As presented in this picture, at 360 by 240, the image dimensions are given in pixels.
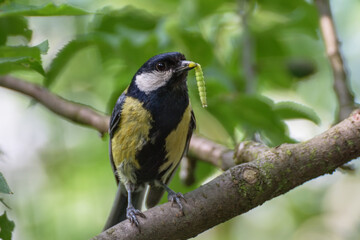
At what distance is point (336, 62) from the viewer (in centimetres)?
327

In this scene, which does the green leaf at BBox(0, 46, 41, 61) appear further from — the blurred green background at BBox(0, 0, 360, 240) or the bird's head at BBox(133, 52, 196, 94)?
the bird's head at BBox(133, 52, 196, 94)

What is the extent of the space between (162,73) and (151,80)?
0.33 feet

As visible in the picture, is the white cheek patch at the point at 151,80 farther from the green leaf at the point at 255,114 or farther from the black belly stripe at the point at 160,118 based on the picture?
the green leaf at the point at 255,114

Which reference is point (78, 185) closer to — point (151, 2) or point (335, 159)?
point (151, 2)

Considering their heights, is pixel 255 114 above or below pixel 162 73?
below

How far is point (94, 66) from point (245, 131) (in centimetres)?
272

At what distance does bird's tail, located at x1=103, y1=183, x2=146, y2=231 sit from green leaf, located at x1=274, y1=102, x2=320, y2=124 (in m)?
1.46

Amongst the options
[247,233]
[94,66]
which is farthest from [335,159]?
→ [247,233]

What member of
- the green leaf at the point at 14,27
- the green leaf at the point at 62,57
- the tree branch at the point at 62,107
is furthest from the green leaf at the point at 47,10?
the tree branch at the point at 62,107

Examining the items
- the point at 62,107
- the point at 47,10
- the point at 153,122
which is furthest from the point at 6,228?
the point at 62,107

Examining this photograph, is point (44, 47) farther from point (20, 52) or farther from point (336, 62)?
point (336, 62)

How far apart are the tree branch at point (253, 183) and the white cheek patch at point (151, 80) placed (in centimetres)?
131

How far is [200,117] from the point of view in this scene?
15.8 feet

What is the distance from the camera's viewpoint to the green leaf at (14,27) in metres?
2.76
